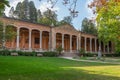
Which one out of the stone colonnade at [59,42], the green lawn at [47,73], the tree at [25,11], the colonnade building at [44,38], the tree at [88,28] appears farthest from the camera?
the tree at [25,11]

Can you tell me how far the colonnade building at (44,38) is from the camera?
51.2 meters

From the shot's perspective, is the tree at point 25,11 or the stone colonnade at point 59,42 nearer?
the stone colonnade at point 59,42

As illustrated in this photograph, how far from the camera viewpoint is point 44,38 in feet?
198

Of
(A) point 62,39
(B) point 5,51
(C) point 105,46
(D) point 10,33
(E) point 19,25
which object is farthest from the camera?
(C) point 105,46

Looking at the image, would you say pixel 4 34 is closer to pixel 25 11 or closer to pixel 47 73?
pixel 47 73

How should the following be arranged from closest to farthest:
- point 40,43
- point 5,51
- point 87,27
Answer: point 5,51
point 40,43
point 87,27

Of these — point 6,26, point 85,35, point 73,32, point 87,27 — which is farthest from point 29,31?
point 87,27

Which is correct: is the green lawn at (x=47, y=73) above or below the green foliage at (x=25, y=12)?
below

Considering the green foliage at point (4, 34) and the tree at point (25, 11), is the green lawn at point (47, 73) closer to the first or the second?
the green foliage at point (4, 34)

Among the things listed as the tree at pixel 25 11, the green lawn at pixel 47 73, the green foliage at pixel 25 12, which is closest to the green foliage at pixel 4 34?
the green lawn at pixel 47 73

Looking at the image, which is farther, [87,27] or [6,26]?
[87,27]

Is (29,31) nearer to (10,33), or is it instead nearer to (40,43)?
(40,43)

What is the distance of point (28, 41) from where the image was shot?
55344mm

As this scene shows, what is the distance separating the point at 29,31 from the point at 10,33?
28087 millimetres
